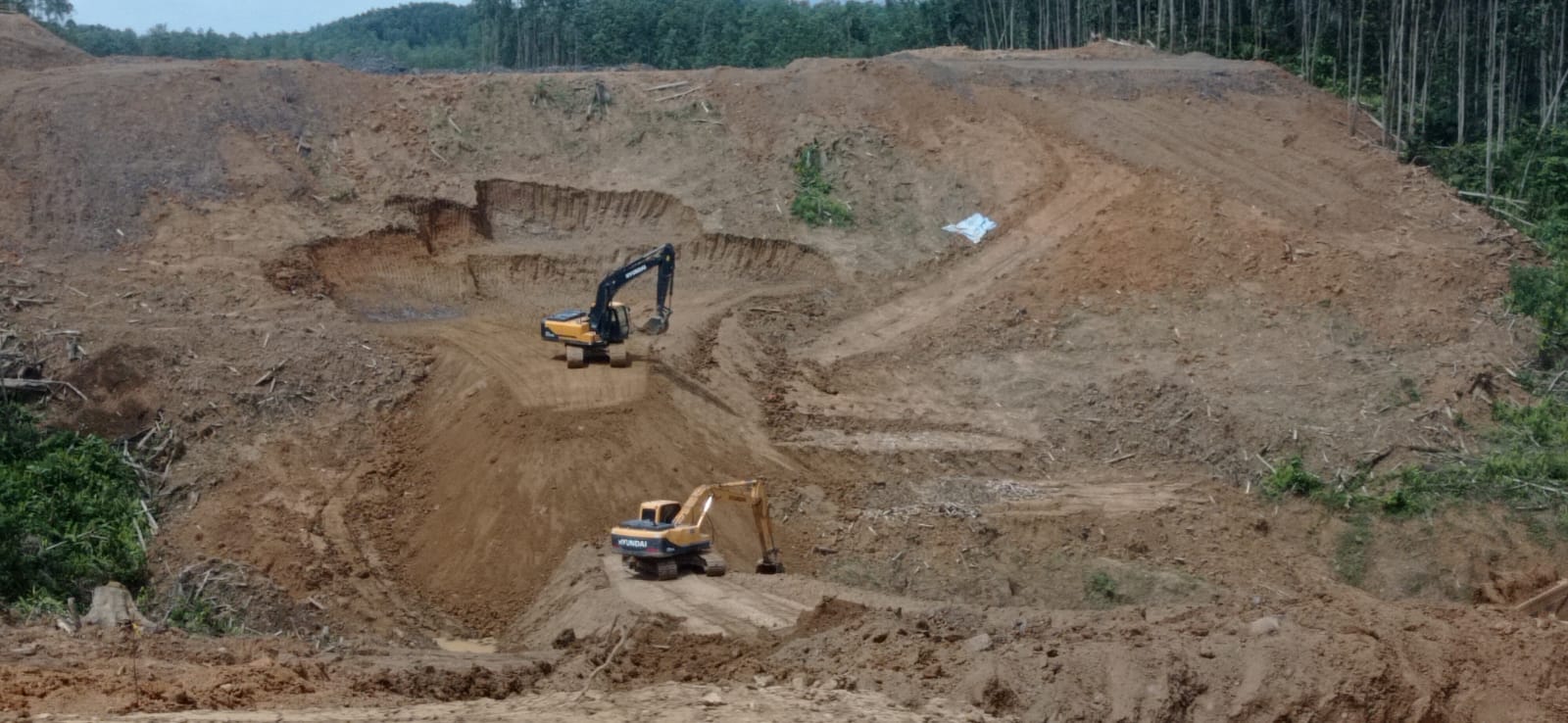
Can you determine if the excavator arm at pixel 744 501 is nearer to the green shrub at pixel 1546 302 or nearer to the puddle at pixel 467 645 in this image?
the puddle at pixel 467 645

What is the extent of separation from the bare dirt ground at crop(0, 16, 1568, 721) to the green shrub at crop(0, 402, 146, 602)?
62 centimetres

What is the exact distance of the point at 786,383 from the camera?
2244 centimetres

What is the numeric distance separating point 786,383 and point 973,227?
7.26 m

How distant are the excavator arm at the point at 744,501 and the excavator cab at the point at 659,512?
0.29 ft

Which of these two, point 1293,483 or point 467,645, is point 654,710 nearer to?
point 467,645

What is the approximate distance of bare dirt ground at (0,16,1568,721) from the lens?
10828mm

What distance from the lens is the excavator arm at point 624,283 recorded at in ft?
65.0

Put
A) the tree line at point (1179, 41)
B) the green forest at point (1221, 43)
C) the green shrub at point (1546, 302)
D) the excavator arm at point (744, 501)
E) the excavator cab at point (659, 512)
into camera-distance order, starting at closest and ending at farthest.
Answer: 1. the excavator cab at point (659, 512)
2. the excavator arm at point (744, 501)
3. the green shrub at point (1546, 302)
4. the green forest at point (1221, 43)
5. the tree line at point (1179, 41)

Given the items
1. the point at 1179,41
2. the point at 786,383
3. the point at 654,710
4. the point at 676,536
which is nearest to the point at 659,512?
the point at 676,536

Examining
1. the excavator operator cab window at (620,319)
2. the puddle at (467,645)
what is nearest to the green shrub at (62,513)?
the puddle at (467,645)

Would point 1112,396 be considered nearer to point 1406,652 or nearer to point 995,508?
point 995,508

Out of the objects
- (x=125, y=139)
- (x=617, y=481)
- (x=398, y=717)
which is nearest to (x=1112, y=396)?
(x=617, y=481)

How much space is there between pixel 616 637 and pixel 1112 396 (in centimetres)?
1167

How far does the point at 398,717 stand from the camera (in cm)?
921
